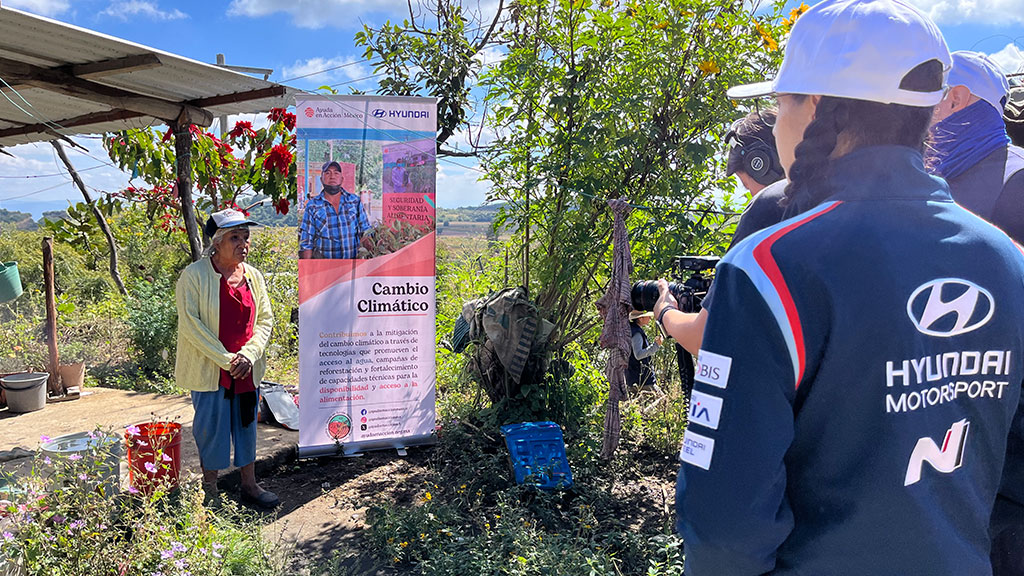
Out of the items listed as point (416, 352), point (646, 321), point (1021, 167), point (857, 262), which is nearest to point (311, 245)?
point (416, 352)

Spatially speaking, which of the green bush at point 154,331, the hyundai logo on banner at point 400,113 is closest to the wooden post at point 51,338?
the green bush at point 154,331

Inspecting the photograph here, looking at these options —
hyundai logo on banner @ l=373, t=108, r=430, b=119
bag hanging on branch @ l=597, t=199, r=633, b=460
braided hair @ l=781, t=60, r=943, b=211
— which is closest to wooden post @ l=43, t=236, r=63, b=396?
hyundai logo on banner @ l=373, t=108, r=430, b=119

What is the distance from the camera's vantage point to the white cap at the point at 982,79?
6.88 ft

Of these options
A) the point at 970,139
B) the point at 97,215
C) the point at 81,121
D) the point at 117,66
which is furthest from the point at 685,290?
the point at 97,215

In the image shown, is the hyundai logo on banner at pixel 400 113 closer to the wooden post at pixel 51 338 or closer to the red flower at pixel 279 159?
the red flower at pixel 279 159

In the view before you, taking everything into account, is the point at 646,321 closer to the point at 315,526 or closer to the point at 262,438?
the point at 315,526

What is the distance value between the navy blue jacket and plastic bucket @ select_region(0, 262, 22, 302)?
8.59 metres

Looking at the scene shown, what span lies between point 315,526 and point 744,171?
3.06m

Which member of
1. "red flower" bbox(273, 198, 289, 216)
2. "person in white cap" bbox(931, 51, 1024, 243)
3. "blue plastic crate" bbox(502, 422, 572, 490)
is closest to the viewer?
"person in white cap" bbox(931, 51, 1024, 243)

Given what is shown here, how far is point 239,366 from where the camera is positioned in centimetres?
402

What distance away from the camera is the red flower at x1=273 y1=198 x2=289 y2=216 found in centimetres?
711

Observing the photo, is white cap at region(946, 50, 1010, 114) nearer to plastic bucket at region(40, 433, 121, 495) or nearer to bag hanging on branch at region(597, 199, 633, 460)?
bag hanging on branch at region(597, 199, 633, 460)

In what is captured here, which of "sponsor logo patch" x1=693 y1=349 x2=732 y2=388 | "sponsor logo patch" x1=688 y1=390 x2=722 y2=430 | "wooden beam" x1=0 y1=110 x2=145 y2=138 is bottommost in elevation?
"sponsor logo patch" x1=688 y1=390 x2=722 y2=430

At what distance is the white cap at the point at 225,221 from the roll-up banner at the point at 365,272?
68 cm
